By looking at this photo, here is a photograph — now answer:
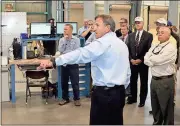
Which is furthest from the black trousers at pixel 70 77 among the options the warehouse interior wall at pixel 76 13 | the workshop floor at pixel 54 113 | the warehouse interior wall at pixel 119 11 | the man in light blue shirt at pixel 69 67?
the warehouse interior wall at pixel 76 13

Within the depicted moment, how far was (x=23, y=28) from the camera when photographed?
8.62 m

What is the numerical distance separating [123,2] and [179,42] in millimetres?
7760

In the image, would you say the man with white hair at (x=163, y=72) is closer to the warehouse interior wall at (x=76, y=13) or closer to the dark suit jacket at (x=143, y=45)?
the dark suit jacket at (x=143, y=45)

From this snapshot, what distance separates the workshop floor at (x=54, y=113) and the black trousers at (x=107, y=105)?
4.99 ft

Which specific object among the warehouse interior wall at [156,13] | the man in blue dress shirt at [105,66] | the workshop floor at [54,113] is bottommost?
the workshop floor at [54,113]

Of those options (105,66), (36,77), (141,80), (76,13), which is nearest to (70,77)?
(36,77)

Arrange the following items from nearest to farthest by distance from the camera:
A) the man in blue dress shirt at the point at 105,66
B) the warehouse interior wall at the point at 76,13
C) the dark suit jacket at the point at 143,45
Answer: the man in blue dress shirt at the point at 105,66, the dark suit jacket at the point at 143,45, the warehouse interior wall at the point at 76,13

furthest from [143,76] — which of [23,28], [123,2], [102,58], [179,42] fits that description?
[123,2]

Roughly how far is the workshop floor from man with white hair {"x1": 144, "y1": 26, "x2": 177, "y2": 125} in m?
0.51

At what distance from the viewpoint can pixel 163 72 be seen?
149 inches

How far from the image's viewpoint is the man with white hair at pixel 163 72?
3732 mm

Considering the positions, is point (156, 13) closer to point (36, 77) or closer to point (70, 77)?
point (70, 77)

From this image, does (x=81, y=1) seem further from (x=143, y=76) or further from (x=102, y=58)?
(x=102, y=58)

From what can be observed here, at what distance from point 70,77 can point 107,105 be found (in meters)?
2.56
